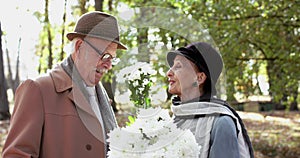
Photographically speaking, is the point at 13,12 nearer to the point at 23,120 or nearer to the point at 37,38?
the point at 37,38

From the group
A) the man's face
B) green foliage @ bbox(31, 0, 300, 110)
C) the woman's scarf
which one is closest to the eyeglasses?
the man's face

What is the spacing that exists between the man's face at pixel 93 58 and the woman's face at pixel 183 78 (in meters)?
0.28

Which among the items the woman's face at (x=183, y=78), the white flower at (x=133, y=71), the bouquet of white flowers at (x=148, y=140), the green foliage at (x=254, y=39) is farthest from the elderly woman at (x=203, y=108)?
the green foliage at (x=254, y=39)

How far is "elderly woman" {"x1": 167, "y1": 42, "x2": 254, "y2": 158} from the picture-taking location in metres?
1.85

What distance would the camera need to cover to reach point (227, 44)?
6.85 meters

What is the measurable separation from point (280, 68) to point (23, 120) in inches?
230

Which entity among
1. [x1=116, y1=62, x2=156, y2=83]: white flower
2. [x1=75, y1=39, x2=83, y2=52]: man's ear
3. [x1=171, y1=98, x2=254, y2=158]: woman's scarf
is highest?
[x1=75, y1=39, x2=83, y2=52]: man's ear

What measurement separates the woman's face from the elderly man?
0.31 m

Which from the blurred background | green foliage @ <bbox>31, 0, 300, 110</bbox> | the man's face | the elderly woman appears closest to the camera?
the blurred background

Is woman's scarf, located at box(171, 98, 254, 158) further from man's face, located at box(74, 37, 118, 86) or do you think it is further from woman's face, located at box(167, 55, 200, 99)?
man's face, located at box(74, 37, 118, 86)

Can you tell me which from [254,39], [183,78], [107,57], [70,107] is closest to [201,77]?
[183,78]

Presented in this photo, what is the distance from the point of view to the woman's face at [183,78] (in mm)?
1860

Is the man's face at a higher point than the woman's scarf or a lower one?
higher

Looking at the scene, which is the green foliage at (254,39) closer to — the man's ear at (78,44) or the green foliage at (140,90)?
the man's ear at (78,44)
